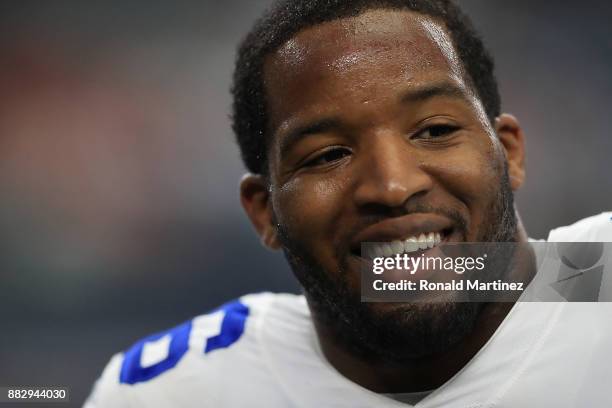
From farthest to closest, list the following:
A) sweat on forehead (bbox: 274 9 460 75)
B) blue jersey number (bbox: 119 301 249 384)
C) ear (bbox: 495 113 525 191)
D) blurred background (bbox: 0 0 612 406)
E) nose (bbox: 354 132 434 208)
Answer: blurred background (bbox: 0 0 612 406) < blue jersey number (bbox: 119 301 249 384) < ear (bbox: 495 113 525 191) < sweat on forehead (bbox: 274 9 460 75) < nose (bbox: 354 132 434 208)

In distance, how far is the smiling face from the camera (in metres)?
1.17

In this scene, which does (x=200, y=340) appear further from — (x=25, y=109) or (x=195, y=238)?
(x=25, y=109)

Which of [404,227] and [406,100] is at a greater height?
[406,100]

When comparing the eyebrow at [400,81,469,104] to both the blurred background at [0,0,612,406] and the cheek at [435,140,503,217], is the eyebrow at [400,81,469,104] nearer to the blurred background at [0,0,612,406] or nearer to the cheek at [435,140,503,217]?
the cheek at [435,140,503,217]

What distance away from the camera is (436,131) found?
123 cm

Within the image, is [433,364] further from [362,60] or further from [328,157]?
[362,60]

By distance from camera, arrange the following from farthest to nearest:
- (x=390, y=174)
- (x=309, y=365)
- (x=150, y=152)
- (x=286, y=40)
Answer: (x=150, y=152) < (x=309, y=365) < (x=286, y=40) < (x=390, y=174)

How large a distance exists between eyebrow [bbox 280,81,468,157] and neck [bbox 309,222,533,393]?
1.03ft

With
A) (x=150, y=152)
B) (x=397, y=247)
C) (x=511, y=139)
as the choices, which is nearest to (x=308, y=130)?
(x=397, y=247)

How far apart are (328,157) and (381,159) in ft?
0.46

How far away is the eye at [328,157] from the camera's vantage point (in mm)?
1239

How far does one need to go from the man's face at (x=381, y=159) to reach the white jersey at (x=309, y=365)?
0.11m

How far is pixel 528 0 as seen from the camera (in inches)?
152

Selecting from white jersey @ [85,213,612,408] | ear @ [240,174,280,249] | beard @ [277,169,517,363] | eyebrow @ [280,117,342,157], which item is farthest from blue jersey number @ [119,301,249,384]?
eyebrow @ [280,117,342,157]
